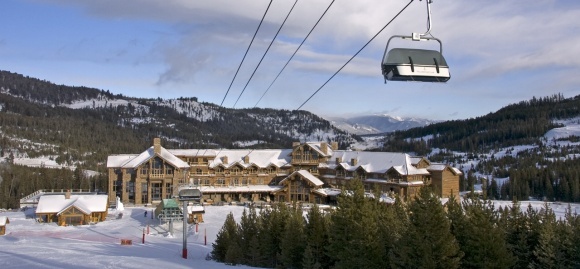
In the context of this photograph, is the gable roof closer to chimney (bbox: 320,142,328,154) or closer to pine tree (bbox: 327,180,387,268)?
chimney (bbox: 320,142,328,154)

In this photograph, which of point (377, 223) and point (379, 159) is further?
point (379, 159)

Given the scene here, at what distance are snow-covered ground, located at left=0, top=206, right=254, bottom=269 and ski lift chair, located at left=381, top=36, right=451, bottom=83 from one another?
36.0ft

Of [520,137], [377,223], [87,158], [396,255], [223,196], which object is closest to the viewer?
[396,255]

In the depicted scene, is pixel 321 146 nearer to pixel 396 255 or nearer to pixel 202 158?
pixel 202 158

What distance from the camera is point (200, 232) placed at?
37844mm

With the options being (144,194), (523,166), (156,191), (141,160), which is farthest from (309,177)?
(523,166)

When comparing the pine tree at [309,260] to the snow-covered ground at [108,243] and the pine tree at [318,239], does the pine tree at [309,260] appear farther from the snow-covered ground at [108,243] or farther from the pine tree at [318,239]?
the snow-covered ground at [108,243]

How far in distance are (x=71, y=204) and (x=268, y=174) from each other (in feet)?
84.4

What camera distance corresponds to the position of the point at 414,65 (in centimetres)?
839

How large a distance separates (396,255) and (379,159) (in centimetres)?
4139

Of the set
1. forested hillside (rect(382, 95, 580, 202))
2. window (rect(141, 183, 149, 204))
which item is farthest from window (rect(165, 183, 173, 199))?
forested hillside (rect(382, 95, 580, 202))

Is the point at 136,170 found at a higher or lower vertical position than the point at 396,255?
higher

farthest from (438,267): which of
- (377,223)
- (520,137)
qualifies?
(520,137)

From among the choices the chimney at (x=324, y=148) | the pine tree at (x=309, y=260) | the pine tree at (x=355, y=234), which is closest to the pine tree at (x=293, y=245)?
the pine tree at (x=309, y=260)
